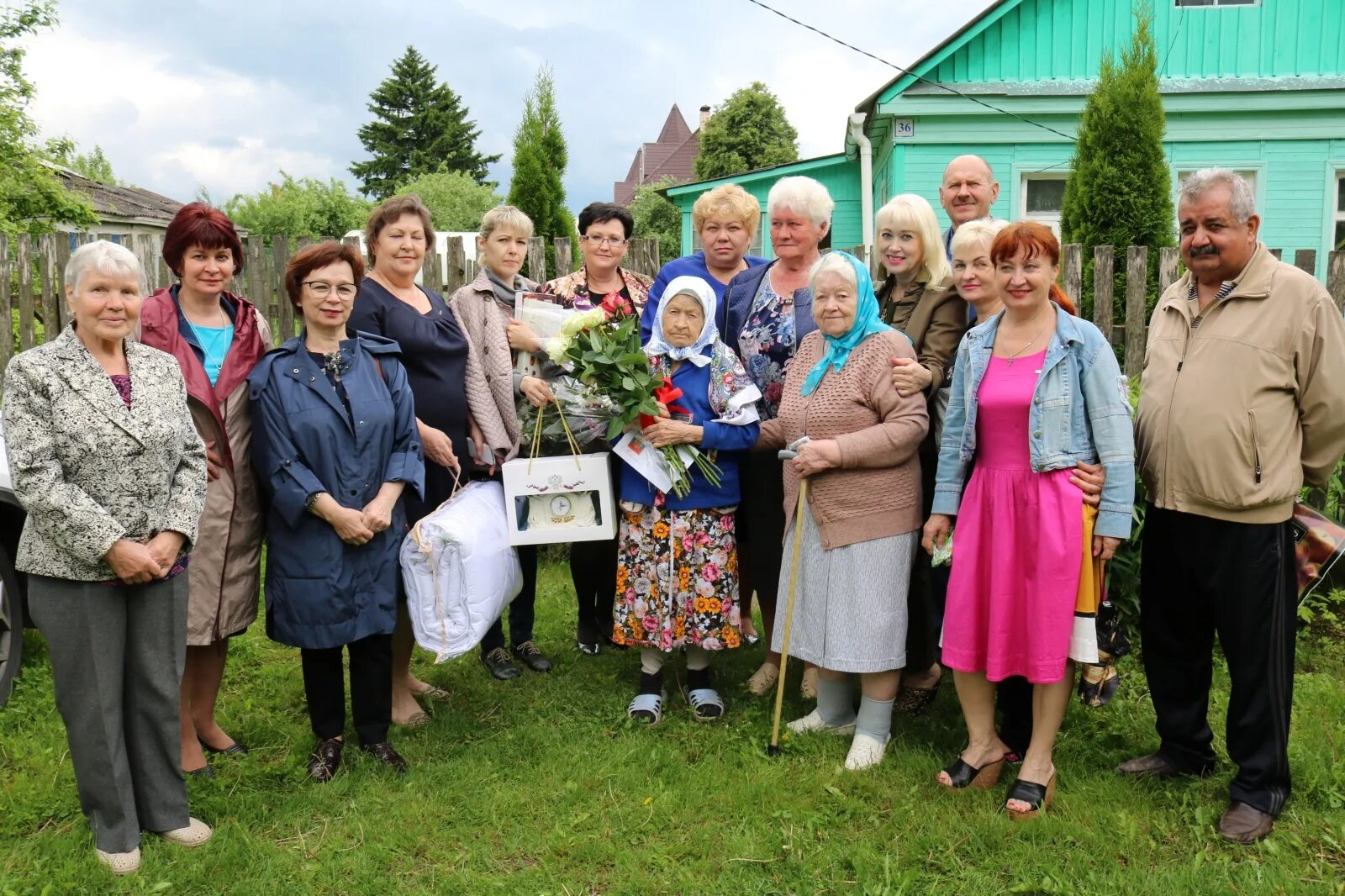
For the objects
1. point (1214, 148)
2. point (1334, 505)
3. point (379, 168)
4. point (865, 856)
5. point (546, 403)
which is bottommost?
point (865, 856)

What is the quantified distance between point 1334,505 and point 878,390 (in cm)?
399

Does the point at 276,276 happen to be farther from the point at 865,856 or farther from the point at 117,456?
the point at 865,856

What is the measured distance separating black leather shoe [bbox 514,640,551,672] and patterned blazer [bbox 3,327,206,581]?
220 centimetres

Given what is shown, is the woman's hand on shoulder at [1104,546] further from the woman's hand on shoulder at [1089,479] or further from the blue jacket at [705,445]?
the blue jacket at [705,445]

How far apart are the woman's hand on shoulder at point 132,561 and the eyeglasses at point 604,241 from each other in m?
2.37

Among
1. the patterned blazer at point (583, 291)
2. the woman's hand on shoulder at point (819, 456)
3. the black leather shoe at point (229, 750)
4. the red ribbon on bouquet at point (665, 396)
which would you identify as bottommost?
the black leather shoe at point (229, 750)

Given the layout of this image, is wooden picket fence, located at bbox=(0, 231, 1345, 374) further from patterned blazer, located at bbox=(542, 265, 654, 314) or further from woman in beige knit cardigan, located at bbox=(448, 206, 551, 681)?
woman in beige knit cardigan, located at bbox=(448, 206, 551, 681)

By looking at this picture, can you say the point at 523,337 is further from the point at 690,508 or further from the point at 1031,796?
the point at 1031,796

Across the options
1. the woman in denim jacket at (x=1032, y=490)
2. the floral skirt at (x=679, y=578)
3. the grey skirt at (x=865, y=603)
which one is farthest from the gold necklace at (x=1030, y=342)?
the floral skirt at (x=679, y=578)

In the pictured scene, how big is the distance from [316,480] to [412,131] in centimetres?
A: 4918

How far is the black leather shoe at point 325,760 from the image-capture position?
12.6ft

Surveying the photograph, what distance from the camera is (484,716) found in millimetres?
4520

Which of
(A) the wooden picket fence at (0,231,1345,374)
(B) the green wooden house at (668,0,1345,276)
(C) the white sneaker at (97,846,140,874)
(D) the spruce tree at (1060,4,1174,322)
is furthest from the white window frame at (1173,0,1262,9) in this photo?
(C) the white sneaker at (97,846,140,874)

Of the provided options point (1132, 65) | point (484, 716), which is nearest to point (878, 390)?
point (484, 716)
